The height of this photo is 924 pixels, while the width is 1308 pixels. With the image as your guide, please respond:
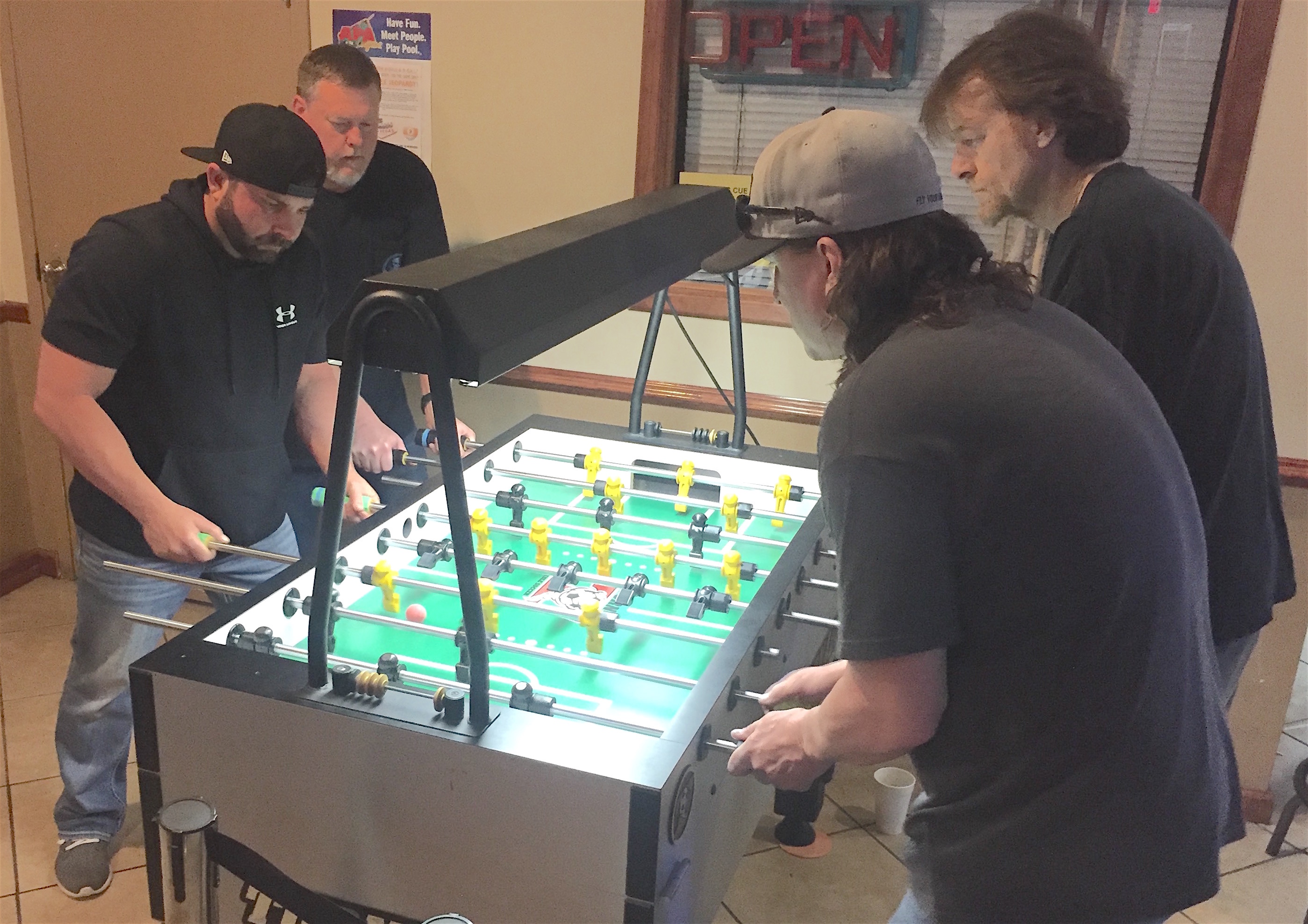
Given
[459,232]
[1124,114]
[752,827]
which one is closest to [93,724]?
[752,827]

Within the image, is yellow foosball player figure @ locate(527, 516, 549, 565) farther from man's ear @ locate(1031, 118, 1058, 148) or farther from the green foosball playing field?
man's ear @ locate(1031, 118, 1058, 148)

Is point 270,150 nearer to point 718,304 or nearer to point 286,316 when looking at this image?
point 286,316

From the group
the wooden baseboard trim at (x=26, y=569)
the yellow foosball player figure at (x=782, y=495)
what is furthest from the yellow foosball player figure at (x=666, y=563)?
the wooden baseboard trim at (x=26, y=569)

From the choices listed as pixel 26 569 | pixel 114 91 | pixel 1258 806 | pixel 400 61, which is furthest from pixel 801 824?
pixel 114 91

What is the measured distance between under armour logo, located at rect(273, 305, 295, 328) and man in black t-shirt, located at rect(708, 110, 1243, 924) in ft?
4.07

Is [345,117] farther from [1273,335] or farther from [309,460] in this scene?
[1273,335]

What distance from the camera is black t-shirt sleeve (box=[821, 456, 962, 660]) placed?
3.21ft

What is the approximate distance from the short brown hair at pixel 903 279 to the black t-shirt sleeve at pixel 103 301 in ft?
4.48

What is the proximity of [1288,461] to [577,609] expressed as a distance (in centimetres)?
187

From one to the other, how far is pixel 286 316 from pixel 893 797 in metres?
1.81

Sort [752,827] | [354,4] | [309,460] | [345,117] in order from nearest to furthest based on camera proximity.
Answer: [752,827], [345,117], [309,460], [354,4]

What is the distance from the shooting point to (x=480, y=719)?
1.27m

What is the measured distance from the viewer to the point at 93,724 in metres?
2.16

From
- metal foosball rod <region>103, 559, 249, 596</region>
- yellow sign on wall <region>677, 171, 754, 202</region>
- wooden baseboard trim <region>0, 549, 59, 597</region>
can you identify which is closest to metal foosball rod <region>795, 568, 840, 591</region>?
metal foosball rod <region>103, 559, 249, 596</region>
